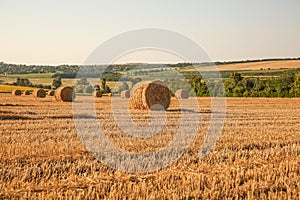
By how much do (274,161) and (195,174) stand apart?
76.2 inches

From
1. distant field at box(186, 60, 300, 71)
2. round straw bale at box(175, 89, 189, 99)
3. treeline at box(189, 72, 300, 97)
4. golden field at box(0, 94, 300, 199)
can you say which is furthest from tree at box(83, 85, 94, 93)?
golden field at box(0, 94, 300, 199)

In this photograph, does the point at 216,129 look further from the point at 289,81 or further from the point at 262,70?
the point at 262,70

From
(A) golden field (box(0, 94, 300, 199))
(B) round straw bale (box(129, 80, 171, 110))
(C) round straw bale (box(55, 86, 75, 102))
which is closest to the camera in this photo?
(A) golden field (box(0, 94, 300, 199))

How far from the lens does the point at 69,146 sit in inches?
314

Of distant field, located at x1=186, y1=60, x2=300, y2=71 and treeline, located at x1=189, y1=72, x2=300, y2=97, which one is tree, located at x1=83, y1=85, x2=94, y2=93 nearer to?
treeline, located at x1=189, y1=72, x2=300, y2=97

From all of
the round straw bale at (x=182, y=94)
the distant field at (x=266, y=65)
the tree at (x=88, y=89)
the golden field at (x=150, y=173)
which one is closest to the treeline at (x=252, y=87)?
the round straw bale at (x=182, y=94)

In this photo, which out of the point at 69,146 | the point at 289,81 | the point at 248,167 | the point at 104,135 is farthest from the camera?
the point at 289,81

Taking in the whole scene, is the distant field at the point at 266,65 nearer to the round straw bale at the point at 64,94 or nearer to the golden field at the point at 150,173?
the round straw bale at the point at 64,94

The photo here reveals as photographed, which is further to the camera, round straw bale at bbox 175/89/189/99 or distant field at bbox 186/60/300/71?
distant field at bbox 186/60/300/71

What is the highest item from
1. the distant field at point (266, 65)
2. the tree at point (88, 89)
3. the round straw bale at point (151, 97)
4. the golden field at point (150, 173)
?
the distant field at point (266, 65)

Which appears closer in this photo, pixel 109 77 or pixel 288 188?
pixel 288 188

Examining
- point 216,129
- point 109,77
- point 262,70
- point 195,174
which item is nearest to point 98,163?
point 195,174

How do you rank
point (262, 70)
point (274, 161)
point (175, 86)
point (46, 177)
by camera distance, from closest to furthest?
point (46, 177) → point (274, 161) → point (175, 86) → point (262, 70)

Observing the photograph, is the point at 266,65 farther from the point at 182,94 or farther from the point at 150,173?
the point at 150,173
